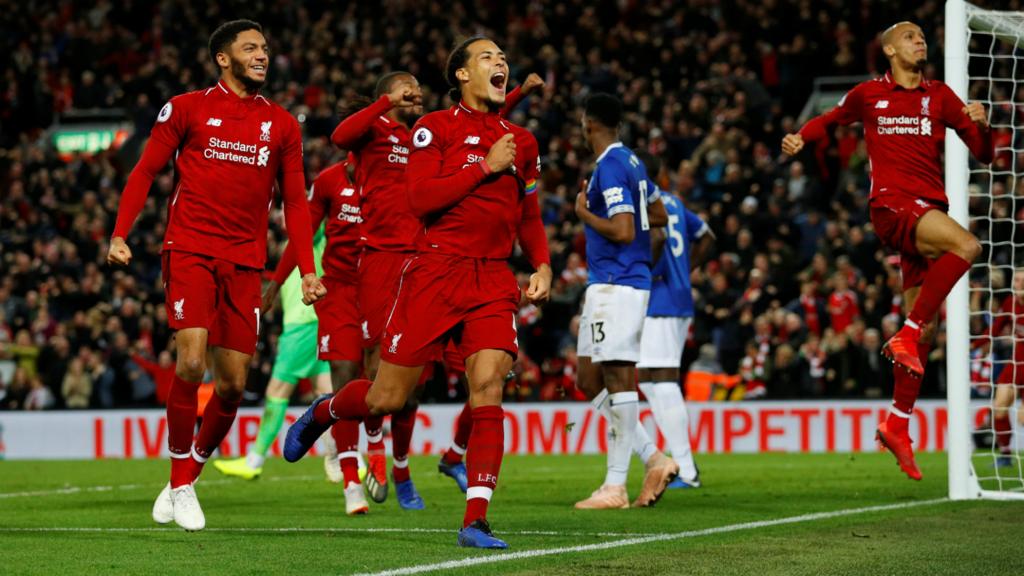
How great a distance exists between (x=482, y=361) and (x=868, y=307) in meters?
12.5

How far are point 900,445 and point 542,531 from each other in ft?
7.95

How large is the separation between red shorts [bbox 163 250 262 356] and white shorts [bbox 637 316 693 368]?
427 centimetres

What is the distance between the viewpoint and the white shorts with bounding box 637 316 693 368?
11.8 m

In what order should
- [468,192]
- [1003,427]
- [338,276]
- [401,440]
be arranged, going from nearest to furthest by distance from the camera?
[468,192] < [401,440] < [338,276] < [1003,427]

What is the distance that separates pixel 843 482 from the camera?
12.0m

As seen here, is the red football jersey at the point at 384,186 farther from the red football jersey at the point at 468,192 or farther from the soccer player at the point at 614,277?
the red football jersey at the point at 468,192

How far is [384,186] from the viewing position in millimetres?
9602

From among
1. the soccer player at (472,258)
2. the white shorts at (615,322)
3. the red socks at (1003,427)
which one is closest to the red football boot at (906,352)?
the white shorts at (615,322)

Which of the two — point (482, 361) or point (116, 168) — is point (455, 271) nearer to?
point (482, 361)

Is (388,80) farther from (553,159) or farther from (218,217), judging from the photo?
(553,159)

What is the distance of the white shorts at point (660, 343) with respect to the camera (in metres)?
A: 11.8

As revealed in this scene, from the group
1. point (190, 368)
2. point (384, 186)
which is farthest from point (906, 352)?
point (190, 368)

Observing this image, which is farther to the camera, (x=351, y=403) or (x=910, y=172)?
(x=910, y=172)

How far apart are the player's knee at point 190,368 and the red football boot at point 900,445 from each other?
4013 mm
